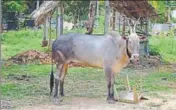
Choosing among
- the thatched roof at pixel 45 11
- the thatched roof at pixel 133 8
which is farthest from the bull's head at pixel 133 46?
the thatched roof at pixel 133 8

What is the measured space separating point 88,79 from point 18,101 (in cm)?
367

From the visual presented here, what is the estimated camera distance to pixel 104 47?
9.87 m

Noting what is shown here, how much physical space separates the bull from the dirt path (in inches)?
12.5

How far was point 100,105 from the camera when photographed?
939 centimetres

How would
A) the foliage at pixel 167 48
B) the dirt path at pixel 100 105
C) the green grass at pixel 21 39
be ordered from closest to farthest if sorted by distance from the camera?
the dirt path at pixel 100 105
the foliage at pixel 167 48
the green grass at pixel 21 39

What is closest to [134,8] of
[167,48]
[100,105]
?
[167,48]

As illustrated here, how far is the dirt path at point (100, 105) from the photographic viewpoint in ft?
29.9

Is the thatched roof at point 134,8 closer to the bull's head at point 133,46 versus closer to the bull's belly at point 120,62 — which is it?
the bull's belly at point 120,62

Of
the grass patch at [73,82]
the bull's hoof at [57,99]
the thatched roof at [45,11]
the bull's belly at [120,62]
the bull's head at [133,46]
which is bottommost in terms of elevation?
the grass patch at [73,82]

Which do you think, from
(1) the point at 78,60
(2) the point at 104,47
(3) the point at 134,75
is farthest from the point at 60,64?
(3) the point at 134,75

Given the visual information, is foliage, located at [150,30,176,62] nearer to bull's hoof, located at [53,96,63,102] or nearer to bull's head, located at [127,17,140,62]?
bull's head, located at [127,17,140,62]

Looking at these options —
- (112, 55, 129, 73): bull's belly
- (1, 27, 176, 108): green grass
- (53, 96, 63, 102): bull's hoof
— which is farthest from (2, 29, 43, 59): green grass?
(112, 55, 129, 73): bull's belly

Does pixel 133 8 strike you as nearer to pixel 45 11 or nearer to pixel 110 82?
Result: pixel 45 11

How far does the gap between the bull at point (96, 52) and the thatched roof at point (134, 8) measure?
8.94 m
